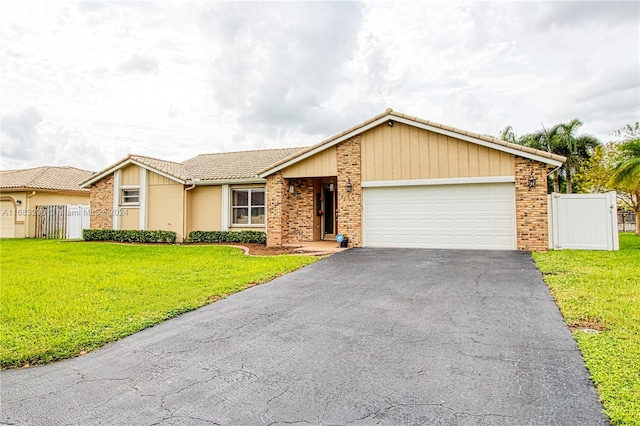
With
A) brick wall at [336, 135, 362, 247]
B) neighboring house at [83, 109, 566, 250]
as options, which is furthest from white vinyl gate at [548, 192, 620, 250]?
brick wall at [336, 135, 362, 247]

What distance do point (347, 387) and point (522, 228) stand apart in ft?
35.2

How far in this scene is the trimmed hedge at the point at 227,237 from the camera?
1655cm

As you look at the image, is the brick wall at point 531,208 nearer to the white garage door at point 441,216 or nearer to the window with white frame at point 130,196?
the white garage door at point 441,216

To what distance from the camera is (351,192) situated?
547 inches

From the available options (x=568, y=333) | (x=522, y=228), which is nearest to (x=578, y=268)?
(x=522, y=228)

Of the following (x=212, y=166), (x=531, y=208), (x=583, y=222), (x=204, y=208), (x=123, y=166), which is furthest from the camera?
(x=212, y=166)

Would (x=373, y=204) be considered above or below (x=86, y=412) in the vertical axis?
above

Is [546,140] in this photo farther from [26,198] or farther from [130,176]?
[26,198]

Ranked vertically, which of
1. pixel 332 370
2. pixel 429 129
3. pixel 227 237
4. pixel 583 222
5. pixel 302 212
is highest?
pixel 429 129

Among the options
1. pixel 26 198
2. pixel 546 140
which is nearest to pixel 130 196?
pixel 26 198

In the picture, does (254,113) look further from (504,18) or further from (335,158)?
(504,18)

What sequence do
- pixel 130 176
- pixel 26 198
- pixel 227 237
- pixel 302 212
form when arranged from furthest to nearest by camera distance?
pixel 26 198, pixel 130 176, pixel 227 237, pixel 302 212

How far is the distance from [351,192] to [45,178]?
69.5ft

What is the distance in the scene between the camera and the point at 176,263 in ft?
35.1
